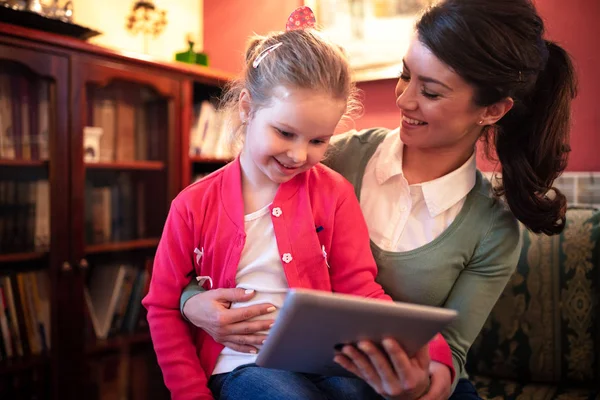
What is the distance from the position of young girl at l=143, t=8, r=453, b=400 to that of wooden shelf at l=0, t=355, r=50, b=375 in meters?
0.90

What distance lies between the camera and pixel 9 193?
169 centimetres

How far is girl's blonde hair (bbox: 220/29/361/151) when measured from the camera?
0.95 meters

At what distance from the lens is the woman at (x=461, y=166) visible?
3.45ft

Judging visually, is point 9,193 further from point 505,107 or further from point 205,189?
point 505,107

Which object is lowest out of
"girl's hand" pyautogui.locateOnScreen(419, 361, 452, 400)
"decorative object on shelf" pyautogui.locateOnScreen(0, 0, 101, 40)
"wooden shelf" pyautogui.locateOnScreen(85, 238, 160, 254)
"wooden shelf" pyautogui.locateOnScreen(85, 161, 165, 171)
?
"girl's hand" pyautogui.locateOnScreen(419, 361, 452, 400)

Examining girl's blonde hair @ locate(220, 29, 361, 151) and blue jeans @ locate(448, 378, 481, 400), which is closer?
girl's blonde hair @ locate(220, 29, 361, 151)

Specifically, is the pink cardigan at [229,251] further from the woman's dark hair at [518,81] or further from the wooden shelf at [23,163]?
the wooden shelf at [23,163]

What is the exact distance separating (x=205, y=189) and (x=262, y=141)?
7.8 inches

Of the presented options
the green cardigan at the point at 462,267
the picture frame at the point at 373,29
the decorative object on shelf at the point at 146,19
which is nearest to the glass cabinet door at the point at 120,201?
the decorative object on shelf at the point at 146,19

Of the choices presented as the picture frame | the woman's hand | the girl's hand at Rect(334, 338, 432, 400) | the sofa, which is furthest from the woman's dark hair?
the picture frame

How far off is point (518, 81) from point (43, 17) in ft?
4.64

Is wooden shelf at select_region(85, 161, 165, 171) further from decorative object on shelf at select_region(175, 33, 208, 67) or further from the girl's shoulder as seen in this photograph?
the girl's shoulder

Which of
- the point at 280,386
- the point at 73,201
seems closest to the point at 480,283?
the point at 280,386

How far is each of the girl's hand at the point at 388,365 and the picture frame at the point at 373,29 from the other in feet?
4.89
